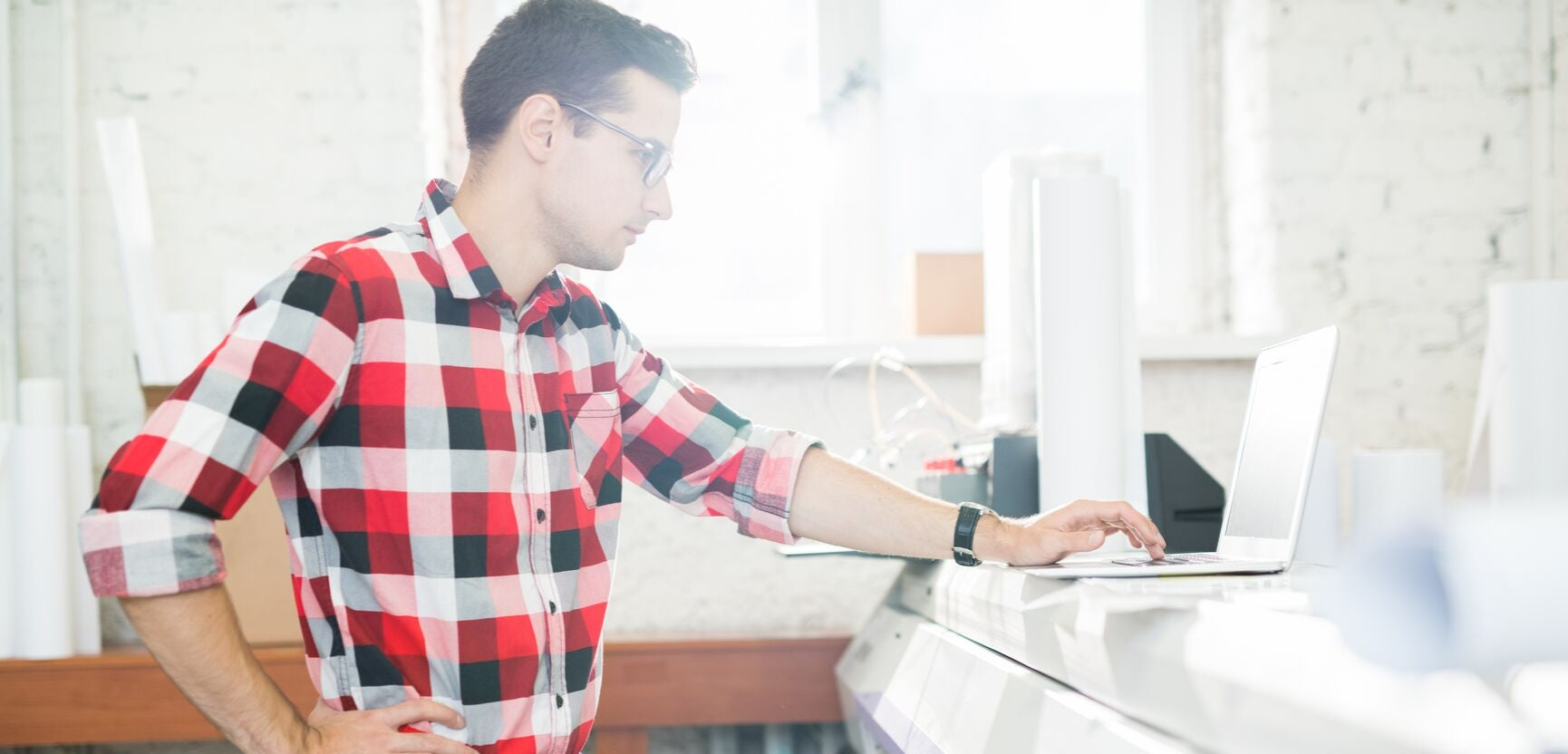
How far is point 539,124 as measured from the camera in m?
1.21

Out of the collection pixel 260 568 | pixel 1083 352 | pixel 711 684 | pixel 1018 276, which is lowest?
pixel 711 684

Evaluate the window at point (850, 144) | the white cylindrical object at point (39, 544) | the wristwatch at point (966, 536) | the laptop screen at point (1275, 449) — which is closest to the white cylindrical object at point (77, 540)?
the white cylindrical object at point (39, 544)

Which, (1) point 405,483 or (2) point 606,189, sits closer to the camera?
(1) point 405,483

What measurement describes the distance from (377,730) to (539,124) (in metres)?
0.59

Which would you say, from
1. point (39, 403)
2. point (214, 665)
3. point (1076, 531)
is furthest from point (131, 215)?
point (1076, 531)

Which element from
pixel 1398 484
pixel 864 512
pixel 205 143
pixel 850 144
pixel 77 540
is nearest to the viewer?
pixel 864 512

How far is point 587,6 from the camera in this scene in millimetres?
1257

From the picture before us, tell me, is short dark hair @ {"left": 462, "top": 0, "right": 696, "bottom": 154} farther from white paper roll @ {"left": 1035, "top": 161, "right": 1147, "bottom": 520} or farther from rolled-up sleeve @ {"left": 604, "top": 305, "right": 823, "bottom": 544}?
white paper roll @ {"left": 1035, "top": 161, "right": 1147, "bottom": 520}

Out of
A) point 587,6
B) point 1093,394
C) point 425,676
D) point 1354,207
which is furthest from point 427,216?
point 1354,207

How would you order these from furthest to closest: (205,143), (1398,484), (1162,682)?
(205,143), (1398,484), (1162,682)

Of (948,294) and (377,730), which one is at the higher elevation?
(948,294)

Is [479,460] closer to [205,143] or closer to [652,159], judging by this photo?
[652,159]

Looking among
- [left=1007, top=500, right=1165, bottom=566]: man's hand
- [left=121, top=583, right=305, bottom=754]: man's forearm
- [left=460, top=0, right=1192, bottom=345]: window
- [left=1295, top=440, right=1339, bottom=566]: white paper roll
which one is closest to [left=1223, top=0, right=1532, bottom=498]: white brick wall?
[left=460, top=0, right=1192, bottom=345]: window

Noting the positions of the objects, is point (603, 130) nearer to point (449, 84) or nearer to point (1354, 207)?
point (449, 84)
